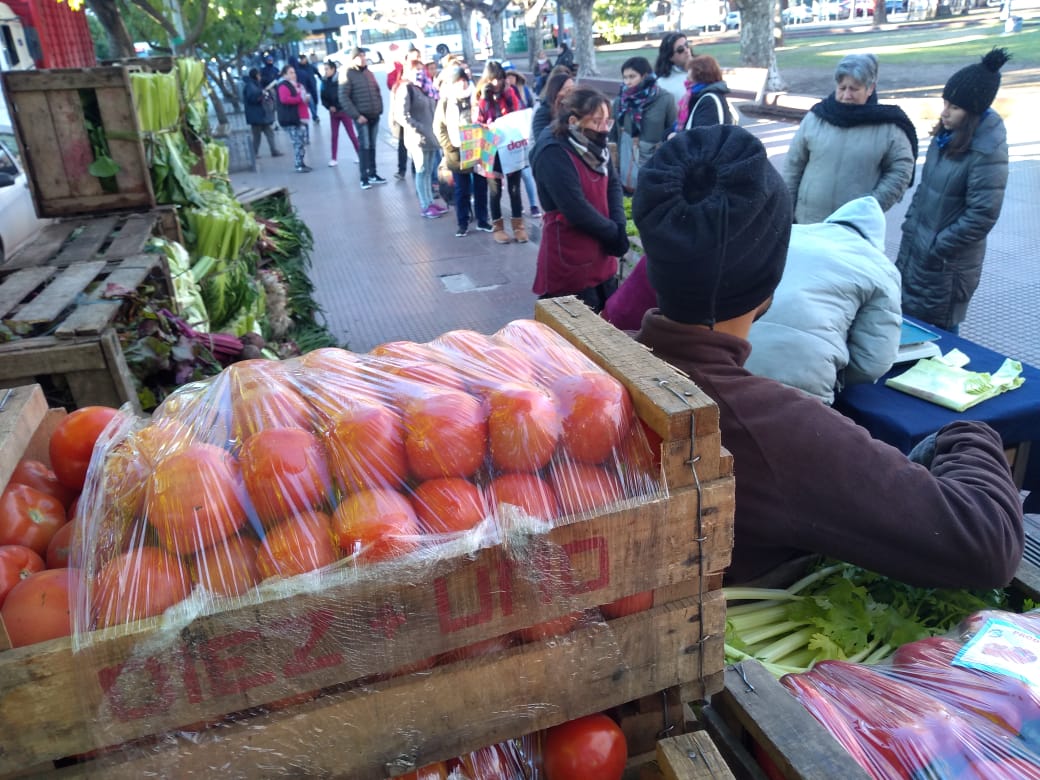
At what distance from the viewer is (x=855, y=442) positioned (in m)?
1.67

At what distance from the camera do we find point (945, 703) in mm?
1469

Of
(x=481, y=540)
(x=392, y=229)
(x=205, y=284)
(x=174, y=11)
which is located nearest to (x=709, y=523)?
(x=481, y=540)

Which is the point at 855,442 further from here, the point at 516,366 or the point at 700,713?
the point at 516,366

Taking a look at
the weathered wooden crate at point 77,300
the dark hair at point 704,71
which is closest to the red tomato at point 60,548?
the weathered wooden crate at point 77,300

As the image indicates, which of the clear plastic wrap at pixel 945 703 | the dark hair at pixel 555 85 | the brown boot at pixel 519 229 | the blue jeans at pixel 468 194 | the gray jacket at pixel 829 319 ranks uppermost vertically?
the dark hair at pixel 555 85

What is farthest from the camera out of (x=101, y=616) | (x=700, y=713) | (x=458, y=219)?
(x=458, y=219)

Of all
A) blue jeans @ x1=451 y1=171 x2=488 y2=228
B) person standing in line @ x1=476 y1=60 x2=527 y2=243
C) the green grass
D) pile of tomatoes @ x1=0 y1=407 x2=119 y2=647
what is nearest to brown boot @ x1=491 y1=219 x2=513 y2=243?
person standing in line @ x1=476 y1=60 x2=527 y2=243

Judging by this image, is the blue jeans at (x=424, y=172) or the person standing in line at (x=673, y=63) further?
the blue jeans at (x=424, y=172)

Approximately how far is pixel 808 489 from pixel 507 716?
791 mm

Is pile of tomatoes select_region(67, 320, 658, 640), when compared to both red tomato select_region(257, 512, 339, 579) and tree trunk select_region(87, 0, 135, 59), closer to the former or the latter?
red tomato select_region(257, 512, 339, 579)

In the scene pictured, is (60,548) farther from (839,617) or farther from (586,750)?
(839,617)

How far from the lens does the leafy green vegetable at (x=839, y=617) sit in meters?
1.83

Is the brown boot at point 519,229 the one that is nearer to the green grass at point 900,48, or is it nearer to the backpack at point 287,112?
the backpack at point 287,112

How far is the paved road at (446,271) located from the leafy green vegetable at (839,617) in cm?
435
